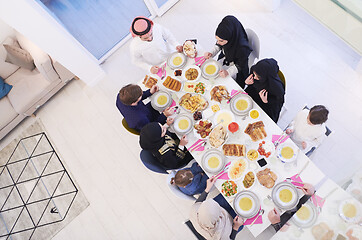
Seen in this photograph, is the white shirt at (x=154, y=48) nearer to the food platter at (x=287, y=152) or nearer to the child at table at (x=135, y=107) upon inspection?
the child at table at (x=135, y=107)

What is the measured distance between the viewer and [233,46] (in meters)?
3.18

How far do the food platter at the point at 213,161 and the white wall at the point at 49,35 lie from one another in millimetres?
2427

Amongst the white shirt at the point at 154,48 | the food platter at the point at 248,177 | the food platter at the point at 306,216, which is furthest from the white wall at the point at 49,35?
the food platter at the point at 306,216

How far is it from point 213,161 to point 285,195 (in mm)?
690

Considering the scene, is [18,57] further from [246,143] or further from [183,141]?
[246,143]

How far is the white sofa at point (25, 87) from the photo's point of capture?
432cm

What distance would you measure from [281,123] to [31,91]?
362 cm

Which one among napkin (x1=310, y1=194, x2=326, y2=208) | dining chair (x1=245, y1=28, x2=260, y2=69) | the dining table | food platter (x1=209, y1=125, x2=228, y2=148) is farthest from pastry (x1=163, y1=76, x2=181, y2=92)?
napkin (x1=310, y1=194, x2=326, y2=208)

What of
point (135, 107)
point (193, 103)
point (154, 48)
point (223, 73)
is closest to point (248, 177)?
point (193, 103)

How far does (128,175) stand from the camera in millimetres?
3996

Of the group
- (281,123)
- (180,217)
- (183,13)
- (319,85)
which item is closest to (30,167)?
(180,217)

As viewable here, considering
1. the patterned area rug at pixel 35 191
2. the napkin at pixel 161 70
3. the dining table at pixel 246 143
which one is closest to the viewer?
the dining table at pixel 246 143

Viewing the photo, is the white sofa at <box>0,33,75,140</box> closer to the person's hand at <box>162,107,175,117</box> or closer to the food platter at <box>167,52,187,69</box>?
the food platter at <box>167,52,187,69</box>

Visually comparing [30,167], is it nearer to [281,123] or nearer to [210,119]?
[210,119]
